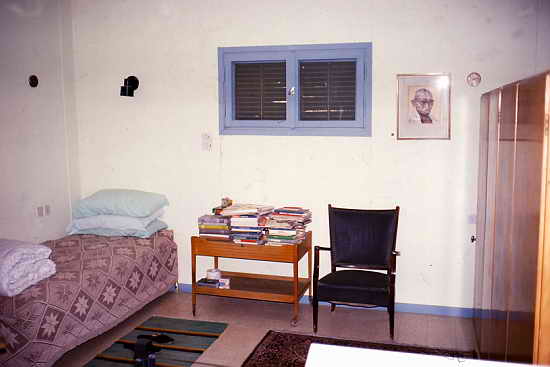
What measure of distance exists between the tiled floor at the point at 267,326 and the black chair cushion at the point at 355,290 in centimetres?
32

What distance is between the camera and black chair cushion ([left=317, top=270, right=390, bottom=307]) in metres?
3.88

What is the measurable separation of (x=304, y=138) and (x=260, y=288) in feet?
4.41

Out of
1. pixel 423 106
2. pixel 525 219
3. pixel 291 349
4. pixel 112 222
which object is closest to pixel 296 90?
pixel 423 106

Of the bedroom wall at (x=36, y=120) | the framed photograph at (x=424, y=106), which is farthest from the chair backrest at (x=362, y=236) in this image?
the bedroom wall at (x=36, y=120)

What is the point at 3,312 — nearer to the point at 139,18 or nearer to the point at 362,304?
the point at 362,304

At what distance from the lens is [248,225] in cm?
441

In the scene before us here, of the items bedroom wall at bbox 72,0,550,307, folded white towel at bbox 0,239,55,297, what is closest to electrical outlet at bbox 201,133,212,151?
bedroom wall at bbox 72,0,550,307

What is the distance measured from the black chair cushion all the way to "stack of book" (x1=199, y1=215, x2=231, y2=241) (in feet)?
3.05

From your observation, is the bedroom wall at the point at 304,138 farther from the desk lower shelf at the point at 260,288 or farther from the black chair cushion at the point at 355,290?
the black chair cushion at the point at 355,290

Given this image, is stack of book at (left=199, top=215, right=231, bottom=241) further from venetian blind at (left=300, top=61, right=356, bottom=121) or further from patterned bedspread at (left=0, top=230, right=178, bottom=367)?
venetian blind at (left=300, top=61, right=356, bottom=121)

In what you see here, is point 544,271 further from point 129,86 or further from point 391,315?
point 129,86

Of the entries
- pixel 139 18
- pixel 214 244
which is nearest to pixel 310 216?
pixel 214 244

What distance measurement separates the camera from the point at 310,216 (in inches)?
183

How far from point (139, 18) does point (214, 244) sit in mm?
2220
